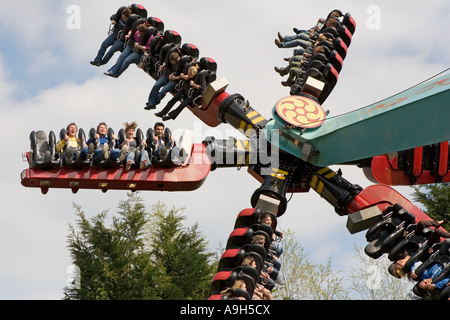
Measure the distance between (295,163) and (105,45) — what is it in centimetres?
455

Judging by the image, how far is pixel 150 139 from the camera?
16516 millimetres

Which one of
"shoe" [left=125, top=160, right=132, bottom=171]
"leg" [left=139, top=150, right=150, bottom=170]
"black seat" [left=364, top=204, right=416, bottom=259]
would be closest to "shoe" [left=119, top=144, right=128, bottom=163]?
"shoe" [left=125, top=160, right=132, bottom=171]

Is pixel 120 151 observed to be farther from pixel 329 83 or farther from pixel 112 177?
pixel 329 83

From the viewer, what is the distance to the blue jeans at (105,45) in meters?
18.8

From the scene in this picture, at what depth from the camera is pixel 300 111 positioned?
660 inches

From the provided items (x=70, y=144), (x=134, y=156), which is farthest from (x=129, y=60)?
(x=134, y=156)

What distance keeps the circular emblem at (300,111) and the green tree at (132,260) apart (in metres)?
4.69

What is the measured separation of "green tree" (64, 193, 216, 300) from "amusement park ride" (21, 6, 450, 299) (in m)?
3.39

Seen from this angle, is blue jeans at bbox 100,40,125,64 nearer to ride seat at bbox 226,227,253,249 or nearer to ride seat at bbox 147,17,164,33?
ride seat at bbox 147,17,164,33

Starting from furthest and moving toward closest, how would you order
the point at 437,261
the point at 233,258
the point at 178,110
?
the point at 178,110
the point at 437,261
the point at 233,258

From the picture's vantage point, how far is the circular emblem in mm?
16422

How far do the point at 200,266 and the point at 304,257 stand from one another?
649 cm

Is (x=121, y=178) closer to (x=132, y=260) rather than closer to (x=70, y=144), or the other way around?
(x=70, y=144)
